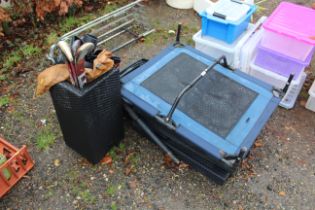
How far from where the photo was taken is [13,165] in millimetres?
2217

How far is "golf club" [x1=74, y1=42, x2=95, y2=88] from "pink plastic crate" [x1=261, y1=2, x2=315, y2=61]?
61.8 inches

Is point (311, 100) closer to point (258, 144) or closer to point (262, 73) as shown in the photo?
point (262, 73)

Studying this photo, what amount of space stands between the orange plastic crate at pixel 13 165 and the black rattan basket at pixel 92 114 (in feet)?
1.07

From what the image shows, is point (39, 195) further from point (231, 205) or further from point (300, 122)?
point (300, 122)

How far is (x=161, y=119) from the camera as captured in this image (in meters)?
2.14

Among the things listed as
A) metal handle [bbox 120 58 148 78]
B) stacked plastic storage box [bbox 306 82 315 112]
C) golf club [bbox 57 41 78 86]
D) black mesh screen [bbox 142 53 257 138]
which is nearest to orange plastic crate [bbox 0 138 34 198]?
golf club [bbox 57 41 78 86]

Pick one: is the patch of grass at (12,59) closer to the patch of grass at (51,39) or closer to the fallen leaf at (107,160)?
the patch of grass at (51,39)

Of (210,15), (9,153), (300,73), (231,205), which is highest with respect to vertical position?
(210,15)

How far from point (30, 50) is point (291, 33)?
8.54 ft

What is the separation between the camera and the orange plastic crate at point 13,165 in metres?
2.15

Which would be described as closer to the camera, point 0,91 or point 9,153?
point 9,153

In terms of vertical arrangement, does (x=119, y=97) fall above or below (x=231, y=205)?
above

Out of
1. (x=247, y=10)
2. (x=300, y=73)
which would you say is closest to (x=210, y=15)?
(x=247, y=10)

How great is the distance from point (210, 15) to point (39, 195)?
79.4 inches
